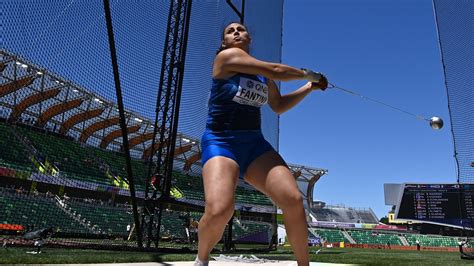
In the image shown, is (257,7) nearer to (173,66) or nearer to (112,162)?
(173,66)

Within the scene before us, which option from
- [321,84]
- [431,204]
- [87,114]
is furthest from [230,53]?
[431,204]

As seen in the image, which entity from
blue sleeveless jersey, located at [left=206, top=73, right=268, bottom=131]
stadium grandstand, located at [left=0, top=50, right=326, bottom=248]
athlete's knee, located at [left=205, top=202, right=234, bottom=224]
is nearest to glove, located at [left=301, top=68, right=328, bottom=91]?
blue sleeveless jersey, located at [left=206, top=73, right=268, bottom=131]

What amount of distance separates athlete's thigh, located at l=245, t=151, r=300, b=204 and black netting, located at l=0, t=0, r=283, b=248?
248 cm

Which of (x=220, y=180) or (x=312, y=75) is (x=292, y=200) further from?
(x=312, y=75)

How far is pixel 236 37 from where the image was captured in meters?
2.63

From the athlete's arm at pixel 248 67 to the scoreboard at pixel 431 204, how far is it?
36713 millimetres

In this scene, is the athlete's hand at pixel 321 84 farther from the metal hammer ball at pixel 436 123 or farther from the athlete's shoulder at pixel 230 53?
the metal hammer ball at pixel 436 123

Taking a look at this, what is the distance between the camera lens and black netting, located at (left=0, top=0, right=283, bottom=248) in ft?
26.3

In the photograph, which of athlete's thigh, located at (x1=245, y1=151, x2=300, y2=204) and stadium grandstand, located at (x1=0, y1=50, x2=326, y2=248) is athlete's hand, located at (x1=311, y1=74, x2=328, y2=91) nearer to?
athlete's thigh, located at (x1=245, y1=151, x2=300, y2=204)

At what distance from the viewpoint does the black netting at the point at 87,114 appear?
8.01 m

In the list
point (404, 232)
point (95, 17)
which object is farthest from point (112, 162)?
point (404, 232)

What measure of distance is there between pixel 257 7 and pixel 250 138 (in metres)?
10.1

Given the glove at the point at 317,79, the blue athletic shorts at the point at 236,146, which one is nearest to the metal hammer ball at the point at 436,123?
the glove at the point at 317,79

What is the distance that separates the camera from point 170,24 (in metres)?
9.32
